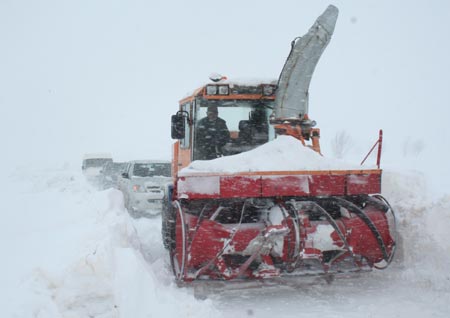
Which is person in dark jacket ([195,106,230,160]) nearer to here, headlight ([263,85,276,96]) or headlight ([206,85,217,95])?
headlight ([206,85,217,95])

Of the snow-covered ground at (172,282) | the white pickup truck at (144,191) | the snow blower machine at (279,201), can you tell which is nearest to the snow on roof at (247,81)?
the snow blower machine at (279,201)

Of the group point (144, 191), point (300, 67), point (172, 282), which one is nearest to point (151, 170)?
point (144, 191)

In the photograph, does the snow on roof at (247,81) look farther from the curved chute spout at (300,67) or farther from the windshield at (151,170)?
the windshield at (151,170)

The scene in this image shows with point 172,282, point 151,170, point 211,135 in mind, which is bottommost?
point 172,282

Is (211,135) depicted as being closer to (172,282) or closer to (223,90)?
(223,90)

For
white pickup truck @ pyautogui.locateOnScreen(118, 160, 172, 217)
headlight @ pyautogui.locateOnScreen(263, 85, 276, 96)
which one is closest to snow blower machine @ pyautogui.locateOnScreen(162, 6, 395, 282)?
headlight @ pyautogui.locateOnScreen(263, 85, 276, 96)

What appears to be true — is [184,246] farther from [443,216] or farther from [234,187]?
[443,216]

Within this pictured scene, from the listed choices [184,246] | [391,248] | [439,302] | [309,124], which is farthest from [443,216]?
[184,246]

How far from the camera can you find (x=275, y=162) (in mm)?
5594

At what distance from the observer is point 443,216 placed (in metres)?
5.65

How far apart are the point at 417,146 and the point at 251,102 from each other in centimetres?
3850

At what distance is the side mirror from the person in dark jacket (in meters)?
0.23

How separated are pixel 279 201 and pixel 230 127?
152cm

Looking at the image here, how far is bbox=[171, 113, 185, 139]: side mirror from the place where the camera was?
6559 millimetres
